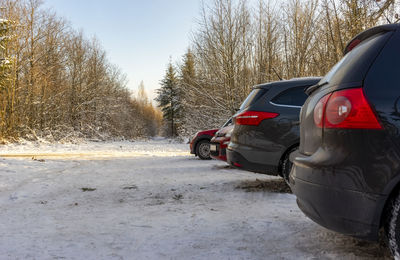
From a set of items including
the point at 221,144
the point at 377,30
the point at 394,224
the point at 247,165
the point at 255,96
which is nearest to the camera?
the point at 394,224

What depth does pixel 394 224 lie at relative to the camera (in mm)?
1707

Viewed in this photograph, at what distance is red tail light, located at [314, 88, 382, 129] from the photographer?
1.77m

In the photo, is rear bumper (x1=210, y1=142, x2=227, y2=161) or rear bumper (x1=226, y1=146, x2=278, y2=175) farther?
rear bumper (x1=210, y1=142, x2=227, y2=161)

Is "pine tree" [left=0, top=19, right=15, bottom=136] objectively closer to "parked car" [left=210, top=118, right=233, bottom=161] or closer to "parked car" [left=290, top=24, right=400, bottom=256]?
"parked car" [left=210, top=118, right=233, bottom=161]

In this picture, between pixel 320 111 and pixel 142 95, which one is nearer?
pixel 320 111

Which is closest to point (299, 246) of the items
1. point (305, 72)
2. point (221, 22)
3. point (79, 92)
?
point (305, 72)

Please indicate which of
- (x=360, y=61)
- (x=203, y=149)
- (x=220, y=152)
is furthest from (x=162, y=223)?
(x=203, y=149)

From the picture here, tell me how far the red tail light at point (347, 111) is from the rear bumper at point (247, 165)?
252cm

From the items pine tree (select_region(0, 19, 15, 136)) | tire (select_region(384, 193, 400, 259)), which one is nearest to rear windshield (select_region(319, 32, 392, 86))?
tire (select_region(384, 193, 400, 259))

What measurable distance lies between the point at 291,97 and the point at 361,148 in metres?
3.02

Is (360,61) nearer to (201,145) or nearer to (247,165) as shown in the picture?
(247,165)

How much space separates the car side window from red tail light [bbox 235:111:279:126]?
26cm

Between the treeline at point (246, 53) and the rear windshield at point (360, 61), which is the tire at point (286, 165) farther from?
the treeline at point (246, 53)

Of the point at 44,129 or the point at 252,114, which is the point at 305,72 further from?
the point at 44,129
